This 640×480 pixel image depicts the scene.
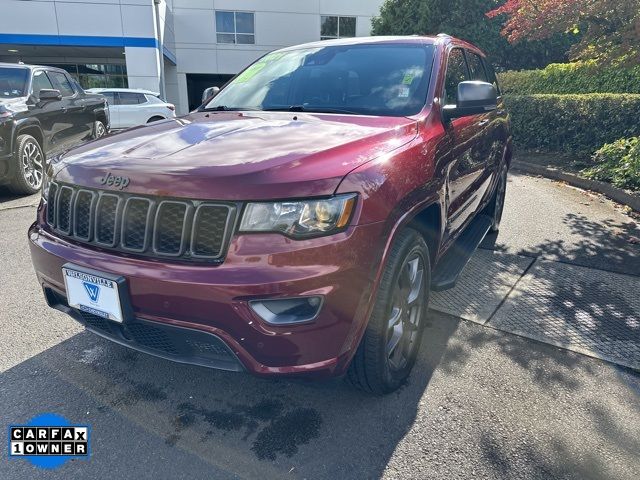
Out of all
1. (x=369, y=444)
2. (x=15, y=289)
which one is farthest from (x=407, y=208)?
(x=15, y=289)

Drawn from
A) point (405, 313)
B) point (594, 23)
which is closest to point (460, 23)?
point (594, 23)

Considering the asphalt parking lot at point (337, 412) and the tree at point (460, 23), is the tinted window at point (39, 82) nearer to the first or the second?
the asphalt parking lot at point (337, 412)

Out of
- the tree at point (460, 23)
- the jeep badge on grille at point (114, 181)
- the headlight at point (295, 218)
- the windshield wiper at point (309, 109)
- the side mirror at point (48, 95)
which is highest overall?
the tree at point (460, 23)

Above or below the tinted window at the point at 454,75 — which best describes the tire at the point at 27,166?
below

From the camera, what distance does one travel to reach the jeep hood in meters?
1.83

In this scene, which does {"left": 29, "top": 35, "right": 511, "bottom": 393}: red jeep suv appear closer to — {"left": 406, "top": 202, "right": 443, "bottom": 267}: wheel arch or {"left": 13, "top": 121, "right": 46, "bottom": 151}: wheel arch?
{"left": 406, "top": 202, "right": 443, "bottom": 267}: wheel arch

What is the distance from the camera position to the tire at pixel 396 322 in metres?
2.14

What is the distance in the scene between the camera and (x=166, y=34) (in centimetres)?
2325

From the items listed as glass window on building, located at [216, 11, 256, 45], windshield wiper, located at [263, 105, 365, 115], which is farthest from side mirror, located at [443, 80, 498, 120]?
glass window on building, located at [216, 11, 256, 45]

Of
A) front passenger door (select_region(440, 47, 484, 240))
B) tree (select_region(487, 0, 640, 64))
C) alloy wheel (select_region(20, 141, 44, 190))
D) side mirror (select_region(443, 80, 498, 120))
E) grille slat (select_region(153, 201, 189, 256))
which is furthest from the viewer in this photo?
alloy wheel (select_region(20, 141, 44, 190))

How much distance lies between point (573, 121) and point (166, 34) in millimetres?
20416

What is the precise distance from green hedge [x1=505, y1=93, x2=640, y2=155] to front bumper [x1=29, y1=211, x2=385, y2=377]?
8037 millimetres

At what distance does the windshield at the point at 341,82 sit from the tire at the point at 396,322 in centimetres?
87

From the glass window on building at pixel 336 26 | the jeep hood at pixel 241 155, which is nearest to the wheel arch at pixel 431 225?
the jeep hood at pixel 241 155
